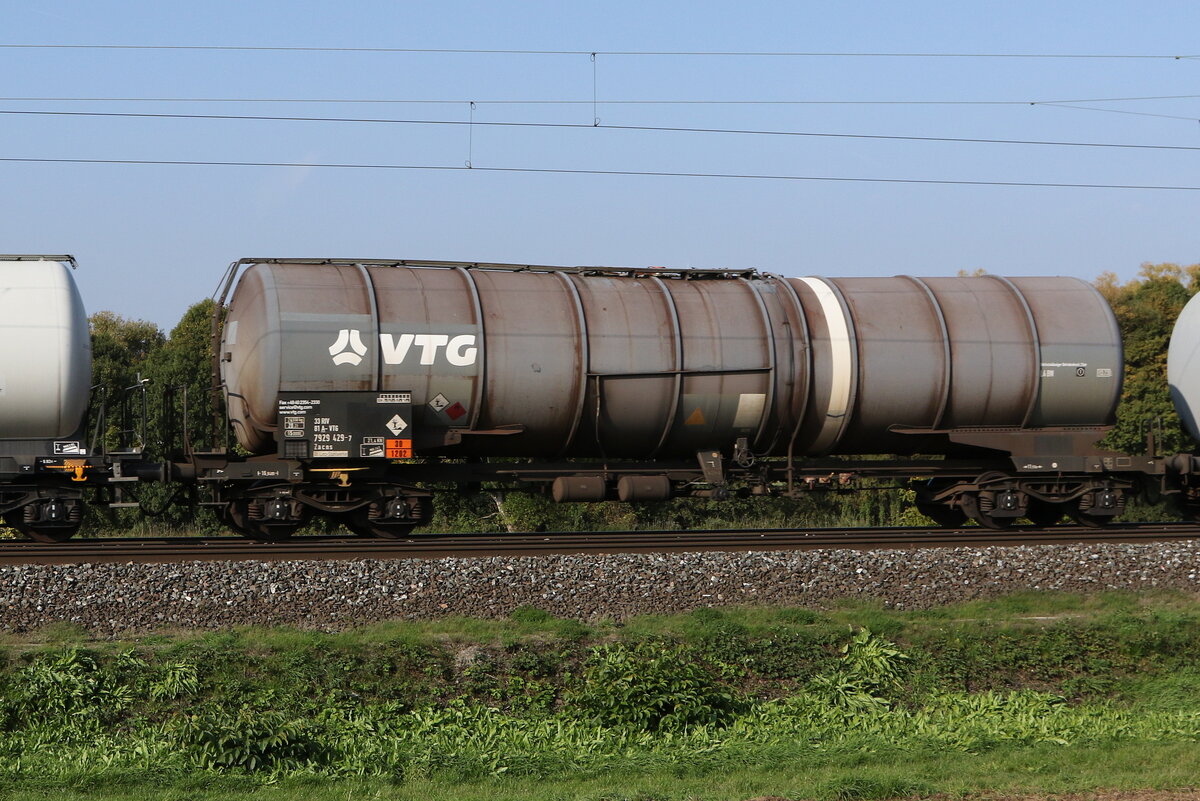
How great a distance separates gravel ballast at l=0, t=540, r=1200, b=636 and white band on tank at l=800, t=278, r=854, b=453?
3.22 metres

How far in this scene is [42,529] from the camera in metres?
15.7

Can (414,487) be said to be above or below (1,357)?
below

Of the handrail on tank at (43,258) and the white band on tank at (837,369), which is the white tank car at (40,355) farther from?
the white band on tank at (837,369)

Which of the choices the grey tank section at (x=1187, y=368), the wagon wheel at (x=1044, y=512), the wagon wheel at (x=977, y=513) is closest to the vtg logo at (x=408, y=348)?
the wagon wheel at (x=977, y=513)

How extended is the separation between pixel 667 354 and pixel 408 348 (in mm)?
3674

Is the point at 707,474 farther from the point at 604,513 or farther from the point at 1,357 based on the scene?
the point at 604,513

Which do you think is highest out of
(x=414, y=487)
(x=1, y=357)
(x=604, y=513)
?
(x=1, y=357)

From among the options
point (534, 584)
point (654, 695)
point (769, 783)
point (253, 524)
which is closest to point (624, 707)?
point (654, 695)

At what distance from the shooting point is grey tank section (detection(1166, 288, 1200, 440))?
18.8 m

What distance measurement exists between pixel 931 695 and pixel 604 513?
22.8 m

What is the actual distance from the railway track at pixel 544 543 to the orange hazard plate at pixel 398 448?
1.16m

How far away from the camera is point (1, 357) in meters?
15.2

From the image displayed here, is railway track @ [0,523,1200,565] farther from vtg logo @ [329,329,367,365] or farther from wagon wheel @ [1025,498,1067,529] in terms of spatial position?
vtg logo @ [329,329,367,365]

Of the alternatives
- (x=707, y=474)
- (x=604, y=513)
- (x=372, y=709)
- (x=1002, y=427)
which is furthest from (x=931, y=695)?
(x=604, y=513)
